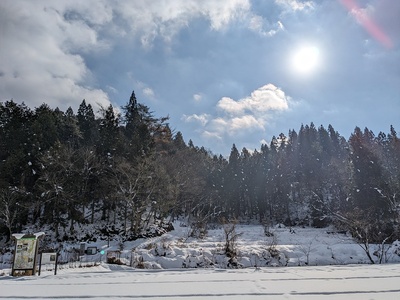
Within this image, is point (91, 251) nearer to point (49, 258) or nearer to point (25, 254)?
point (49, 258)

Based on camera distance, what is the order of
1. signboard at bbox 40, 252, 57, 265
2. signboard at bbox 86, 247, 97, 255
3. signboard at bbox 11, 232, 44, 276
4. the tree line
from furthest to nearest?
the tree line < signboard at bbox 86, 247, 97, 255 < signboard at bbox 40, 252, 57, 265 < signboard at bbox 11, 232, 44, 276

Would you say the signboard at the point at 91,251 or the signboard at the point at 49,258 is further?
the signboard at the point at 91,251

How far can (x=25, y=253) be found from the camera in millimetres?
12484

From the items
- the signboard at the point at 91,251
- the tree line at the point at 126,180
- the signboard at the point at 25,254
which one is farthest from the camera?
the tree line at the point at 126,180

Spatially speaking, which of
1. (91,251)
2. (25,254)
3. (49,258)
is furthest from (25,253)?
(91,251)

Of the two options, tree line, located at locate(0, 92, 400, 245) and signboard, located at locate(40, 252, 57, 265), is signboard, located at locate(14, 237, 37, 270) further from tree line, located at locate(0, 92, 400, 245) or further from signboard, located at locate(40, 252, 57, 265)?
tree line, located at locate(0, 92, 400, 245)

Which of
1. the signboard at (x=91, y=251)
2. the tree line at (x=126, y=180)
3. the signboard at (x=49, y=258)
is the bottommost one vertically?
the signboard at (x=91, y=251)

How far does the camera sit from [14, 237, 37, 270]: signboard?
40.1 ft

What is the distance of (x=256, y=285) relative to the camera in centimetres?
824

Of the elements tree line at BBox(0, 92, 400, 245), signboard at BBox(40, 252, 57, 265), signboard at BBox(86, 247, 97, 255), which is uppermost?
tree line at BBox(0, 92, 400, 245)

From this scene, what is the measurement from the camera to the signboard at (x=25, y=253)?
12.2m

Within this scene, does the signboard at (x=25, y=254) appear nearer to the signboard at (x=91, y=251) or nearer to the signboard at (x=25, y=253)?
the signboard at (x=25, y=253)

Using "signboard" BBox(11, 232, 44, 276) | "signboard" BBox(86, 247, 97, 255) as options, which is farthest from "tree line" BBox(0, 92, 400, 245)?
"signboard" BBox(11, 232, 44, 276)

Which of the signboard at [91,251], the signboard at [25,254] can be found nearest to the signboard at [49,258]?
the signboard at [25,254]
